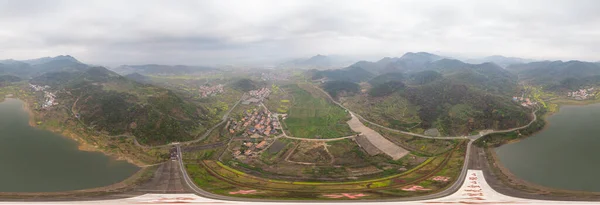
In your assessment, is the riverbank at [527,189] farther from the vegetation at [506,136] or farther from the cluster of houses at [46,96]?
the cluster of houses at [46,96]

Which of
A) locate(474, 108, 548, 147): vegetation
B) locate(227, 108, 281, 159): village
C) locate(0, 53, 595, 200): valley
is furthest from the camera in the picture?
locate(474, 108, 548, 147): vegetation

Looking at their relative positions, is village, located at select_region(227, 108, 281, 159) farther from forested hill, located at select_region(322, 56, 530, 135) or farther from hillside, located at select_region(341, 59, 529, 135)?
forested hill, located at select_region(322, 56, 530, 135)

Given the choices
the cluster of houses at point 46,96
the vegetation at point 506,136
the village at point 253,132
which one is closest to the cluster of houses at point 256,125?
the village at point 253,132

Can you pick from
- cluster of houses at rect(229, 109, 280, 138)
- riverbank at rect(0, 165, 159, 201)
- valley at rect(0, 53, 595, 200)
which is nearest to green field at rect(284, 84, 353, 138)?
valley at rect(0, 53, 595, 200)

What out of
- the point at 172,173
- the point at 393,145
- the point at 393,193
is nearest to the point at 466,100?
the point at 393,145

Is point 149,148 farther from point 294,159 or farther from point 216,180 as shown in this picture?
point 294,159

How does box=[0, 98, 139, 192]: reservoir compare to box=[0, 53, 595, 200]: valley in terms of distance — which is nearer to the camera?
box=[0, 98, 139, 192]: reservoir

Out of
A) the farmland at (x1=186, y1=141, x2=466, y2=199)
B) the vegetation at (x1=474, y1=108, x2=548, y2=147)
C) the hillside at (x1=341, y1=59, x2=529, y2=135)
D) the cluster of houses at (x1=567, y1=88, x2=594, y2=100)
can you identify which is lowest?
the farmland at (x1=186, y1=141, x2=466, y2=199)
